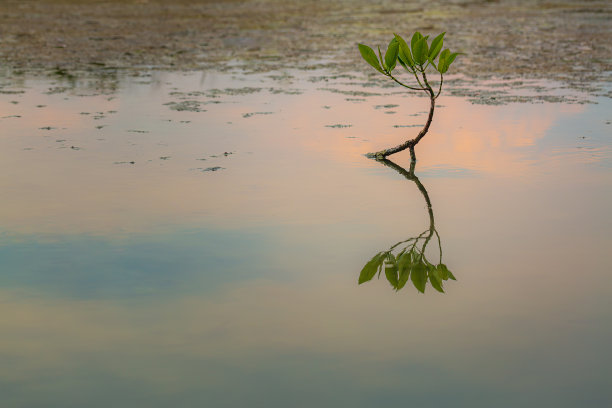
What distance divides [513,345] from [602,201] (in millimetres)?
1886

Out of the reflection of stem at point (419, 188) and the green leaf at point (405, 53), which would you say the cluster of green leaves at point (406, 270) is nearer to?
the reflection of stem at point (419, 188)

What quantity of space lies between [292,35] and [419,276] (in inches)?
466

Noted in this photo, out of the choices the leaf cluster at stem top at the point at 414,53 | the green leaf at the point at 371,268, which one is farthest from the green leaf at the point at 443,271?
the leaf cluster at stem top at the point at 414,53

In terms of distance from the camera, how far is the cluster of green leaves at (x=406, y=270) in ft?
10.6

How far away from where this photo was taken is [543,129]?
243 inches

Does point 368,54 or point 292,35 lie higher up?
point 368,54

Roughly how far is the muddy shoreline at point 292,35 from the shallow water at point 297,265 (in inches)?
126

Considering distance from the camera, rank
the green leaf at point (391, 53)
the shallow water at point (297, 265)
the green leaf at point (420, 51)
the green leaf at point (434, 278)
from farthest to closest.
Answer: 1. the green leaf at point (420, 51)
2. the green leaf at point (391, 53)
3. the green leaf at point (434, 278)
4. the shallow water at point (297, 265)

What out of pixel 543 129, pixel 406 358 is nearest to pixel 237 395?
pixel 406 358

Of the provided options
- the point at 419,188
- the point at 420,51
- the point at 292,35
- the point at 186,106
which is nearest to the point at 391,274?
the point at 419,188

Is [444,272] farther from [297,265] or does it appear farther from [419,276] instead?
[297,265]

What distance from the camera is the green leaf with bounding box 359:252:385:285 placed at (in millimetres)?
3250

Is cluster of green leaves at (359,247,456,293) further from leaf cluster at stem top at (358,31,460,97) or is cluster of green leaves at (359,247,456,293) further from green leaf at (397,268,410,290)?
leaf cluster at stem top at (358,31,460,97)

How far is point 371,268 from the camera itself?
334 cm
